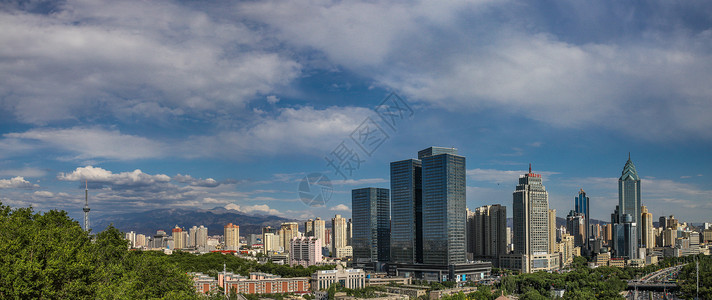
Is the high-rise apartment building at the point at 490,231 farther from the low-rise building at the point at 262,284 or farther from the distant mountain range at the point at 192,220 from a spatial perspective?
the distant mountain range at the point at 192,220

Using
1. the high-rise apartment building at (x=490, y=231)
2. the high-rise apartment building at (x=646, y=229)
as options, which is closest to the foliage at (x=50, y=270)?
the high-rise apartment building at (x=490, y=231)

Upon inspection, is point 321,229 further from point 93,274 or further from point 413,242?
point 93,274

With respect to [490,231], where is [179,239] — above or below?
below

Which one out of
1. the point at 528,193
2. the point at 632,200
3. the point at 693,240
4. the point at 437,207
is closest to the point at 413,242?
the point at 437,207

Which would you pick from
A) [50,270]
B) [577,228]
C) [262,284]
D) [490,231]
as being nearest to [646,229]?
[577,228]

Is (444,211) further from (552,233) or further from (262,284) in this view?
(552,233)

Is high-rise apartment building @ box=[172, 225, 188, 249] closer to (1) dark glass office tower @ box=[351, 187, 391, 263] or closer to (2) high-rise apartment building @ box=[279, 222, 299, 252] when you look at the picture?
(2) high-rise apartment building @ box=[279, 222, 299, 252]
